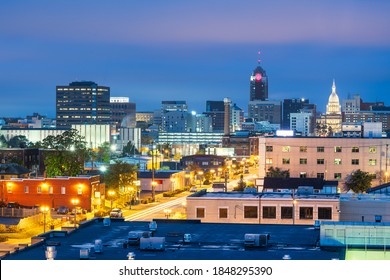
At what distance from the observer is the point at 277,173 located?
80938 millimetres

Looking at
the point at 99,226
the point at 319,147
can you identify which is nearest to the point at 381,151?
the point at 319,147

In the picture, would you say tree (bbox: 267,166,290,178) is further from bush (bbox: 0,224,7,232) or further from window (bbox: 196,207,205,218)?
window (bbox: 196,207,205,218)

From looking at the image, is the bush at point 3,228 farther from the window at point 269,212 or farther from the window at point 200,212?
the window at point 269,212

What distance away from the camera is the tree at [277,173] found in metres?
80.2

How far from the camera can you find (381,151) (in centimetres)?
8581

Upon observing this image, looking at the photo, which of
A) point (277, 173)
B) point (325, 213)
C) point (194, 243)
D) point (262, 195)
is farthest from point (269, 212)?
point (277, 173)

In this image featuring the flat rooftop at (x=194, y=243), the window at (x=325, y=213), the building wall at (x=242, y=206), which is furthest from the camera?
the building wall at (x=242, y=206)

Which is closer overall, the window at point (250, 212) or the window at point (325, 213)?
the window at point (325, 213)

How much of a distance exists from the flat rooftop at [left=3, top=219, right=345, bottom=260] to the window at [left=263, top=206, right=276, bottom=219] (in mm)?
12001

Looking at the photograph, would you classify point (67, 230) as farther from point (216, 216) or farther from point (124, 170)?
point (124, 170)

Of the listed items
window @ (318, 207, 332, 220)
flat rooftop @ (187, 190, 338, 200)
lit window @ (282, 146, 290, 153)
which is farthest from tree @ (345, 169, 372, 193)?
window @ (318, 207, 332, 220)

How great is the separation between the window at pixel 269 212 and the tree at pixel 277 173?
3021 cm

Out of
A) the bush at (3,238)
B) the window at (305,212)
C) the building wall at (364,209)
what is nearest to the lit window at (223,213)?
the window at (305,212)
